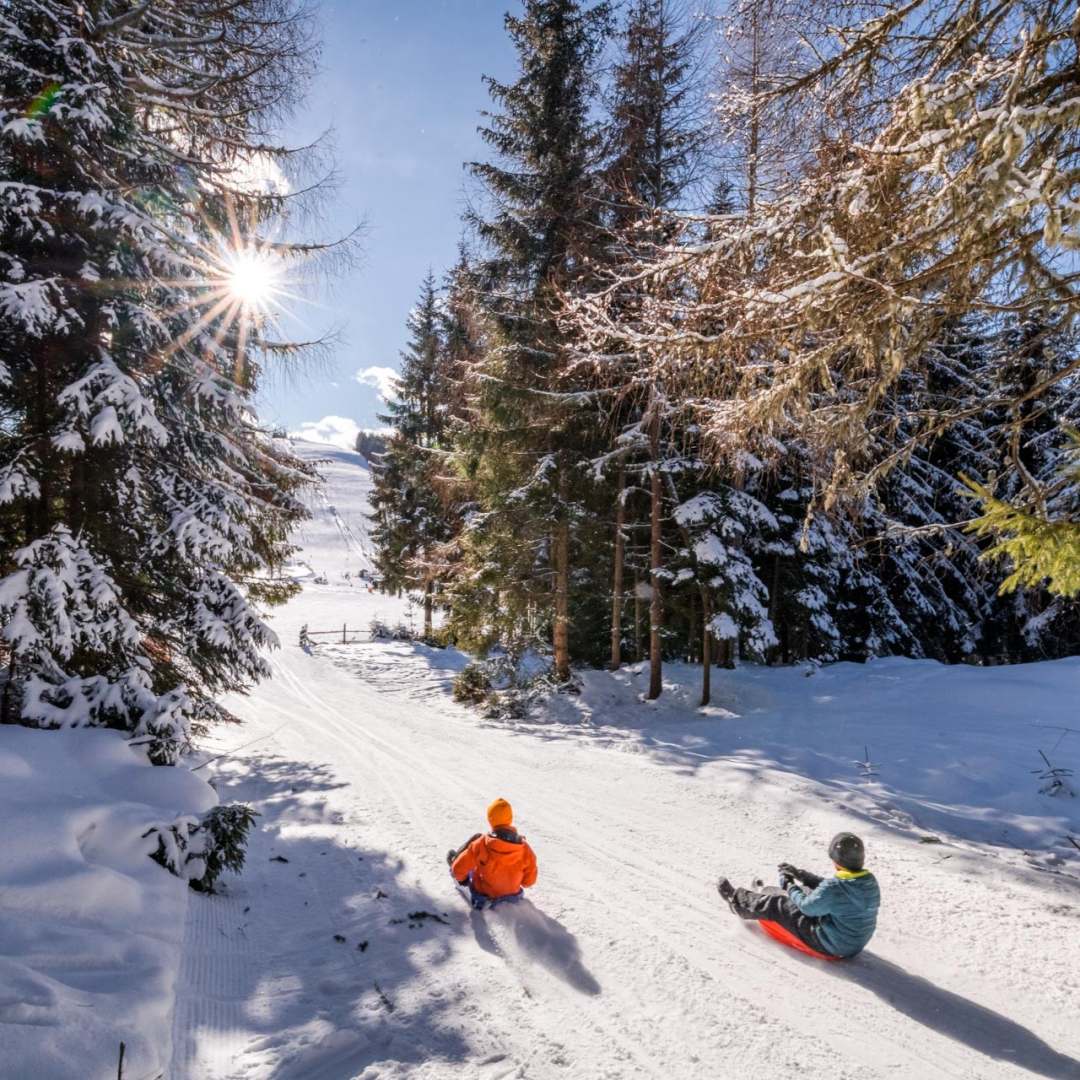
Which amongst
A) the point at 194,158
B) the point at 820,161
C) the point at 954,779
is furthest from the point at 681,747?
the point at 194,158

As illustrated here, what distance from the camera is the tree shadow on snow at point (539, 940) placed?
13.4 feet

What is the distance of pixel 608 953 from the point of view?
4.35m

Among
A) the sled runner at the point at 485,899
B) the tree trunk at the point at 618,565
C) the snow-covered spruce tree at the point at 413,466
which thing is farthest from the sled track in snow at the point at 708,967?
the snow-covered spruce tree at the point at 413,466

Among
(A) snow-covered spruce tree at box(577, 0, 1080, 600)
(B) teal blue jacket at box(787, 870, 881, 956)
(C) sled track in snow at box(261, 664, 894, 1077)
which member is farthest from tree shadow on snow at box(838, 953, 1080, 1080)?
(A) snow-covered spruce tree at box(577, 0, 1080, 600)

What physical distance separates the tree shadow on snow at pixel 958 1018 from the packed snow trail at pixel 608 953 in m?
0.01

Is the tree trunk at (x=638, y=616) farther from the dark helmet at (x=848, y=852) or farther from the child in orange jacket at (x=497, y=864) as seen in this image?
the dark helmet at (x=848, y=852)

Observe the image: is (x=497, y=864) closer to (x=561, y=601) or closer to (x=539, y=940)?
(x=539, y=940)

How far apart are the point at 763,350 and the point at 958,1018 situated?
468 cm

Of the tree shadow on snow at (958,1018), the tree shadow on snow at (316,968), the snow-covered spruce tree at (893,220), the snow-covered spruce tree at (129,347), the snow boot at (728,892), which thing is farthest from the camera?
the snow-covered spruce tree at (129,347)

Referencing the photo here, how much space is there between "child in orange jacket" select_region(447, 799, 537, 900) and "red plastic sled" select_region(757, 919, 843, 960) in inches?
72.1

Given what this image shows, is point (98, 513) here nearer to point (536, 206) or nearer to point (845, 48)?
point (845, 48)

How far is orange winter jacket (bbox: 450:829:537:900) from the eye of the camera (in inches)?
194

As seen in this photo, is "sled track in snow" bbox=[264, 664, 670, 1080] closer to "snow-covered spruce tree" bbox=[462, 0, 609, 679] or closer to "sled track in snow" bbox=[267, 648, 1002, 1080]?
"sled track in snow" bbox=[267, 648, 1002, 1080]

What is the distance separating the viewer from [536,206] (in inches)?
548
